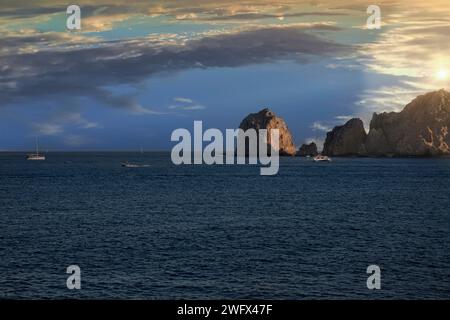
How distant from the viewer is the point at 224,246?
171 feet

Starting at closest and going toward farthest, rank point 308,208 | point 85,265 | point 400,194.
A: point 85,265
point 308,208
point 400,194

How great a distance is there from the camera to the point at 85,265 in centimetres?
4522

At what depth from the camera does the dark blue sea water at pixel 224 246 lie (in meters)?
38.2

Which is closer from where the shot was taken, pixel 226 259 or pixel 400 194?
pixel 226 259

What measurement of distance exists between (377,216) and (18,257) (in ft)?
152

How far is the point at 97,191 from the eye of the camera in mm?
115750

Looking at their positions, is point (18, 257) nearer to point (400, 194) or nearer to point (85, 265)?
point (85, 265)

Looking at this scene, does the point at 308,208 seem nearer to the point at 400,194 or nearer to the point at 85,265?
the point at 400,194

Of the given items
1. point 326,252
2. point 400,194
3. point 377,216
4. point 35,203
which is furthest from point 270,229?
point 400,194

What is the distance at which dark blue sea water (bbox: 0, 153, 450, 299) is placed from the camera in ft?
125
